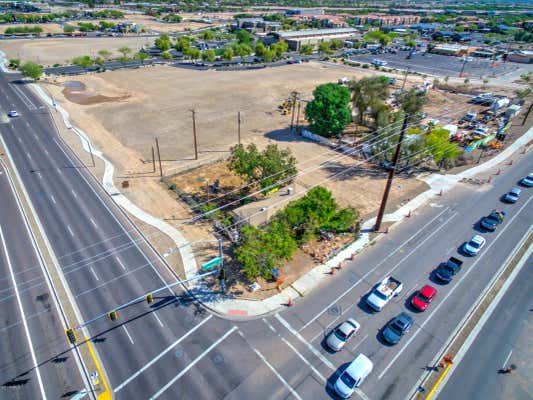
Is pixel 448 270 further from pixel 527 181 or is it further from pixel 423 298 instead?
pixel 527 181

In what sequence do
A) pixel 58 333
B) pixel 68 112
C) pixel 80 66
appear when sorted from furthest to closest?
pixel 80 66 < pixel 68 112 < pixel 58 333

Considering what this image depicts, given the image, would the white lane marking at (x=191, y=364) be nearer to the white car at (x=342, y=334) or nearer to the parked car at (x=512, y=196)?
the white car at (x=342, y=334)

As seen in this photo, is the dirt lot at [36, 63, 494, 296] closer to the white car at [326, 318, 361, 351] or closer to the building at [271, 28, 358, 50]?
the white car at [326, 318, 361, 351]

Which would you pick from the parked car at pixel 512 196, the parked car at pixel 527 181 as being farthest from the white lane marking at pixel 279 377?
the parked car at pixel 527 181

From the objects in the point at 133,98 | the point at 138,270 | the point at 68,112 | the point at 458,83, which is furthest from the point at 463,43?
the point at 138,270

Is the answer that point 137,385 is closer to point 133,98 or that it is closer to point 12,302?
point 12,302

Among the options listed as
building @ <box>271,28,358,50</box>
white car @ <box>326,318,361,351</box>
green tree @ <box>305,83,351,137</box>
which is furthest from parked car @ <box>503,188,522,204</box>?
building @ <box>271,28,358,50</box>
